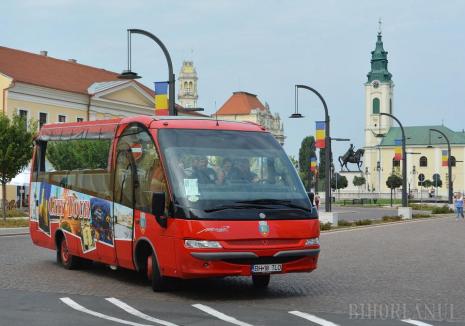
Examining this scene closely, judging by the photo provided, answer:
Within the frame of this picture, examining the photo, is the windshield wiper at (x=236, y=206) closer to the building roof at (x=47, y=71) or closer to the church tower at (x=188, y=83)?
the building roof at (x=47, y=71)

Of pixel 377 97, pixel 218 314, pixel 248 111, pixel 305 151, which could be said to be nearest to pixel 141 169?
pixel 218 314

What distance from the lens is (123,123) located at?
1441cm

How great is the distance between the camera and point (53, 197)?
17.1 m

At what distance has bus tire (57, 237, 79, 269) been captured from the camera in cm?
1620

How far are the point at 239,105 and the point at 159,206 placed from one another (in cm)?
14221

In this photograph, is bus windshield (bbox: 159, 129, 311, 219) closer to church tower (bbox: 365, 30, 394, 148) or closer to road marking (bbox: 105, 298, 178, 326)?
road marking (bbox: 105, 298, 178, 326)

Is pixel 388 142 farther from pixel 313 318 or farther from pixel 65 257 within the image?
pixel 313 318

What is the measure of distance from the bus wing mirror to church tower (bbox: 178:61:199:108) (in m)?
160

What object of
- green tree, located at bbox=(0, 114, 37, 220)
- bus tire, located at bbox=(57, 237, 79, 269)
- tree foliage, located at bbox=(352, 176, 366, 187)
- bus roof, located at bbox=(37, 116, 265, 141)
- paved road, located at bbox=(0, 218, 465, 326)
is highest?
tree foliage, located at bbox=(352, 176, 366, 187)

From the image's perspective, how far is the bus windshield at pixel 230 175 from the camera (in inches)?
472

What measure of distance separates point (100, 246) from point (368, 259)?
6735 millimetres

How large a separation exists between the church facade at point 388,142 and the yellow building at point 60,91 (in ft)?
280

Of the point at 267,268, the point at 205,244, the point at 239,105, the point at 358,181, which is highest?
the point at 239,105

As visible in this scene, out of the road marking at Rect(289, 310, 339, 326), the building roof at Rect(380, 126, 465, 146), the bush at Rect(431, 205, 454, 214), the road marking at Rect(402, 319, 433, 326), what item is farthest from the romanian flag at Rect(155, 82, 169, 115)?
the building roof at Rect(380, 126, 465, 146)
